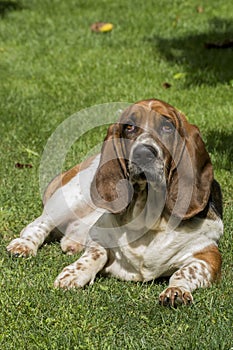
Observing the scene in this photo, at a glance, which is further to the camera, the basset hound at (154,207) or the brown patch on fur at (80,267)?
the brown patch on fur at (80,267)

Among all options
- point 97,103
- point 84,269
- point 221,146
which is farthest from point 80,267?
point 97,103

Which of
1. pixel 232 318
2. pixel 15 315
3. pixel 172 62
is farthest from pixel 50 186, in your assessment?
pixel 172 62

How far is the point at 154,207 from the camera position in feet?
15.2

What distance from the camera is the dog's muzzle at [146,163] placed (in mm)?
4316

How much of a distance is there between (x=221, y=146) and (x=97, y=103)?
203cm

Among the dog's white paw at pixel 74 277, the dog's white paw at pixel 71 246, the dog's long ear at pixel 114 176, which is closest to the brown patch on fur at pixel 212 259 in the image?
the dog's long ear at pixel 114 176

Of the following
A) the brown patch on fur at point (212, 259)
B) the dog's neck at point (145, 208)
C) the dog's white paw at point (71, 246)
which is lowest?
the dog's white paw at point (71, 246)

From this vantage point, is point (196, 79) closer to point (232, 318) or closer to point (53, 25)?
point (53, 25)

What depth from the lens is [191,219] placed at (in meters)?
4.65

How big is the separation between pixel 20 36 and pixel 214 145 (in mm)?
5233

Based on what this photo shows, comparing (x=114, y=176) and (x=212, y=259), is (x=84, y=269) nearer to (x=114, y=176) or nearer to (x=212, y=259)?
(x=114, y=176)

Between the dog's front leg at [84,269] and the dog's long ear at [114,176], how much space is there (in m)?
0.31

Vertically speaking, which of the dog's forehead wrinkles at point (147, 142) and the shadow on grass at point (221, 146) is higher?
the dog's forehead wrinkles at point (147, 142)

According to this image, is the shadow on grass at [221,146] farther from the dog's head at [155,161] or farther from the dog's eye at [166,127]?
the dog's eye at [166,127]
